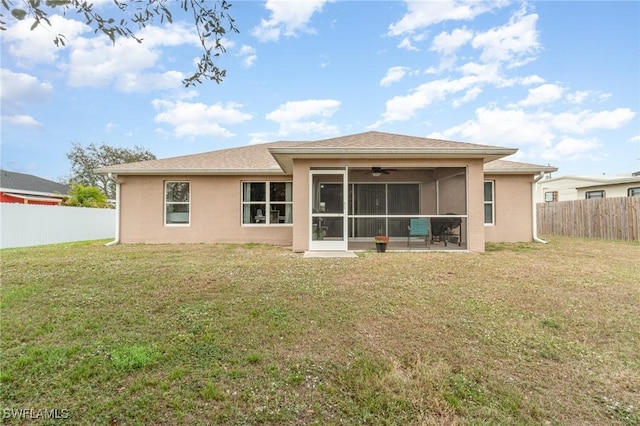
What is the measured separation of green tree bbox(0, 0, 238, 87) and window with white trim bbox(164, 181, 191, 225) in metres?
8.71

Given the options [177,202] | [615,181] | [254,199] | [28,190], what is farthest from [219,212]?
[28,190]

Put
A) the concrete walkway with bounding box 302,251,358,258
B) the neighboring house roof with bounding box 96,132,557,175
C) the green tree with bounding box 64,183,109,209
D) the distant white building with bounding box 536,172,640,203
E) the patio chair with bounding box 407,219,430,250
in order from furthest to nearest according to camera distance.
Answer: the green tree with bounding box 64,183,109,209, the distant white building with bounding box 536,172,640,203, the patio chair with bounding box 407,219,430,250, the neighboring house roof with bounding box 96,132,557,175, the concrete walkway with bounding box 302,251,358,258

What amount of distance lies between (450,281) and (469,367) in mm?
2941

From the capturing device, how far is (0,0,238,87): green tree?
327 cm

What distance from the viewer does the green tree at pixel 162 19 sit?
327cm

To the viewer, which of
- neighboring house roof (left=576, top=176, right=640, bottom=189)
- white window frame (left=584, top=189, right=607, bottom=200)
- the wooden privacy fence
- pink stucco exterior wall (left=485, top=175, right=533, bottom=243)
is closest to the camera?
pink stucco exterior wall (left=485, top=175, right=533, bottom=243)

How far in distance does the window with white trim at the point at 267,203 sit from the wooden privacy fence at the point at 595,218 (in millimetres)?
13330

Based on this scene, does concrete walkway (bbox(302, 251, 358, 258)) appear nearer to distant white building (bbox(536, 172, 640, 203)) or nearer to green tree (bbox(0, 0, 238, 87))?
green tree (bbox(0, 0, 238, 87))

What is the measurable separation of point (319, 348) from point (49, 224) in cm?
1491

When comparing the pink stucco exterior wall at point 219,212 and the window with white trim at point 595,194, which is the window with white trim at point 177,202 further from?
the window with white trim at point 595,194

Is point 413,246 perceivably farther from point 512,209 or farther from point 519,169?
point 519,169

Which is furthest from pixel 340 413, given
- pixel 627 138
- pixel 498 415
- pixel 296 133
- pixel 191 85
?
pixel 627 138

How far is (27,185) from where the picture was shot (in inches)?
1011

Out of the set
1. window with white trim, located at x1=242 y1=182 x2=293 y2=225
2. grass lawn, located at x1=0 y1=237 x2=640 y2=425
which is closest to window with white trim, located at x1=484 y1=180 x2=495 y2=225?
grass lawn, located at x1=0 y1=237 x2=640 y2=425
